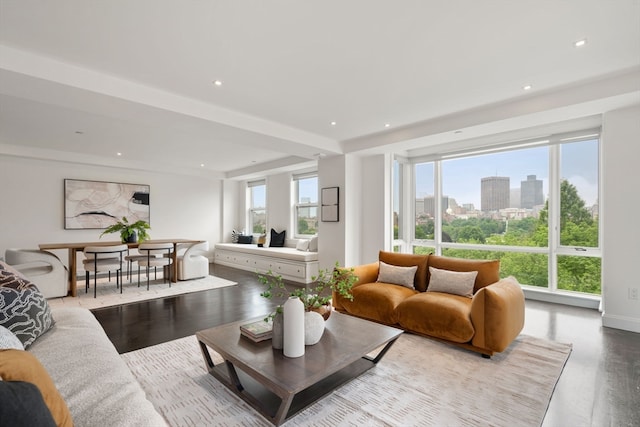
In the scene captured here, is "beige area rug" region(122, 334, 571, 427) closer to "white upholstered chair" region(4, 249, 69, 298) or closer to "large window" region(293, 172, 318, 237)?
"white upholstered chair" region(4, 249, 69, 298)

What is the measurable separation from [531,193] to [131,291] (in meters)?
6.52

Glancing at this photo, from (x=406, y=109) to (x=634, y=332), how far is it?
3439 millimetres

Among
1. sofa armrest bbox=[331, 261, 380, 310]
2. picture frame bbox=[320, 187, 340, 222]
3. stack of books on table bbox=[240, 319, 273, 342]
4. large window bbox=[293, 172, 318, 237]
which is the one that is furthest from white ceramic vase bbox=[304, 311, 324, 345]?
large window bbox=[293, 172, 318, 237]

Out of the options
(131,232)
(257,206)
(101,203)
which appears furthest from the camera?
(257,206)

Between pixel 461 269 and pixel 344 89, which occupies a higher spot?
pixel 344 89

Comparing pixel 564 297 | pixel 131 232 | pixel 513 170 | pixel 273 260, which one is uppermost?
pixel 513 170

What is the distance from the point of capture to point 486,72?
2.92m

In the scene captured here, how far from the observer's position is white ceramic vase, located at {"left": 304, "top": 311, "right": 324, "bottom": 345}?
6.78 feet

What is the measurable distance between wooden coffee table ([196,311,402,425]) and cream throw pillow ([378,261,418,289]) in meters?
1.27

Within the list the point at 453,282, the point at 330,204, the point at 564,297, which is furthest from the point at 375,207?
the point at 564,297

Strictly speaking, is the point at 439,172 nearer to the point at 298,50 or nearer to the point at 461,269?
the point at 461,269

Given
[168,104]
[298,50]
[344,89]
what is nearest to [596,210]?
[344,89]

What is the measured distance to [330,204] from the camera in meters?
5.70

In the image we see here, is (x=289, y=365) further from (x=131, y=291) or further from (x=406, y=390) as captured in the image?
(x=131, y=291)
